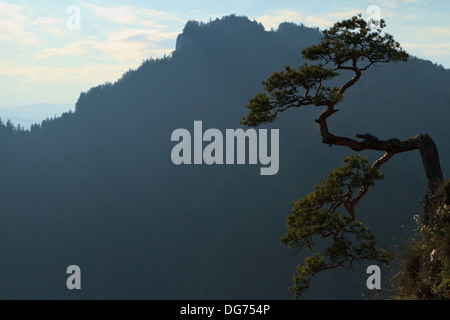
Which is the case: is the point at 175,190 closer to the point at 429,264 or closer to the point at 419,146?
the point at 419,146

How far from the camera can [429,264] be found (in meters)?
7.78

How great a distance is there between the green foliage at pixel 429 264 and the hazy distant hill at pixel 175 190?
94280mm

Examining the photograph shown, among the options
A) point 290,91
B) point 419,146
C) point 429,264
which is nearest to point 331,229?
point 429,264

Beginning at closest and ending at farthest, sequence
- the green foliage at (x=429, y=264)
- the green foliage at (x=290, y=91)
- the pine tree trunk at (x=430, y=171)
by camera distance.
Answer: the green foliage at (x=429, y=264)
the green foliage at (x=290, y=91)
the pine tree trunk at (x=430, y=171)

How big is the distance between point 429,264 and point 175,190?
541 feet

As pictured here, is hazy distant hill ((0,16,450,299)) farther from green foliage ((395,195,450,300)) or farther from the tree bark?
green foliage ((395,195,450,300))

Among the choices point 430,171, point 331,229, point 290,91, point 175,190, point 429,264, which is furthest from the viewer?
point 175,190

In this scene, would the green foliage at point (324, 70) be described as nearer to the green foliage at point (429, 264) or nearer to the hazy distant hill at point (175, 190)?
the green foliage at point (429, 264)

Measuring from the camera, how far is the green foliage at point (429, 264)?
23.6 ft

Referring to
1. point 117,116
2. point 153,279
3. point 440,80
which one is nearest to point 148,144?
point 117,116

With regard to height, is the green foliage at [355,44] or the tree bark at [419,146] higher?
the green foliage at [355,44]

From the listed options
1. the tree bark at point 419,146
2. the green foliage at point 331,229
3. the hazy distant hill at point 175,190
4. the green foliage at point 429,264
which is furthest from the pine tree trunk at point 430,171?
the hazy distant hill at point 175,190

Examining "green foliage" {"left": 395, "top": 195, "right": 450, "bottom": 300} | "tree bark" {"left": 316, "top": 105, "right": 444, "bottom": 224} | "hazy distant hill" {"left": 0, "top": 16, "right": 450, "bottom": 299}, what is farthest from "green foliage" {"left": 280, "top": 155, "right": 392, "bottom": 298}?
"hazy distant hill" {"left": 0, "top": 16, "right": 450, "bottom": 299}

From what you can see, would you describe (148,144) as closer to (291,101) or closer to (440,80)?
(440,80)
